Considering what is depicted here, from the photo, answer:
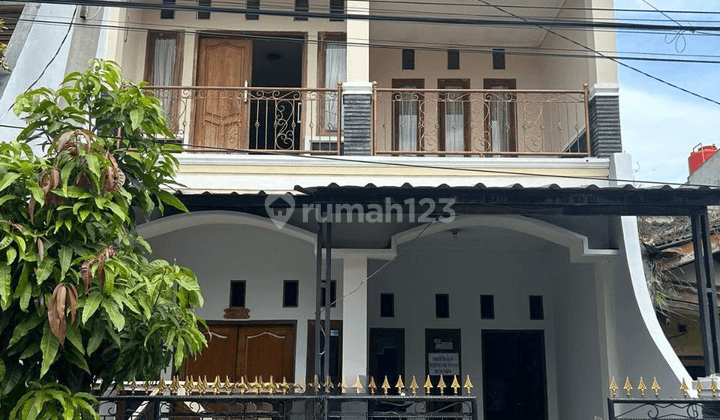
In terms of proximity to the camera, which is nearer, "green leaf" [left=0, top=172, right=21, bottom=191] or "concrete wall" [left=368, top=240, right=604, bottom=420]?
"green leaf" [left=0, top=172, right=21, bottom=191]

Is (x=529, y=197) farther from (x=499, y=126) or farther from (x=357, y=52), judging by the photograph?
(x=499, y=126)

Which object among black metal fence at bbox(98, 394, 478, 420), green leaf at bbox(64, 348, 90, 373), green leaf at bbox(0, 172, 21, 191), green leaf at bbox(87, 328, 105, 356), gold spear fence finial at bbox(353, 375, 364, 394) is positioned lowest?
black metal fence at bbox(98, 394, 478, 420)

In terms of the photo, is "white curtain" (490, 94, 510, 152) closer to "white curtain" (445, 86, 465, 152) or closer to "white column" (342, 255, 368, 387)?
"white curtain" (445, 86, 465, 152)

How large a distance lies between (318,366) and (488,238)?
3995mm

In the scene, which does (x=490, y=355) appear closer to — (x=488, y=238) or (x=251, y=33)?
(x=488, y=238)

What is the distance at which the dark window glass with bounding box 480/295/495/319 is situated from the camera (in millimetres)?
11727

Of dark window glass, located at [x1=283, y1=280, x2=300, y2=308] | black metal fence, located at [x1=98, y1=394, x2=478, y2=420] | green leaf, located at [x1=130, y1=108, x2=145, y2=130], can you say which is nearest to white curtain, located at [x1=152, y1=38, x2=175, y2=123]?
dark window glass, located at [x1=283, y1=280, x2=300, y2=308]

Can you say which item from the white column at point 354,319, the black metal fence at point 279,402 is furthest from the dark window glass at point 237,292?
the black metal fence at point 279,402

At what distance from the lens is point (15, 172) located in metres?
5.25

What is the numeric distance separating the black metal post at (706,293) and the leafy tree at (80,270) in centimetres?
511

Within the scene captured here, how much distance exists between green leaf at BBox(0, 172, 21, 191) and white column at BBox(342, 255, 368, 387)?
4.94 metres

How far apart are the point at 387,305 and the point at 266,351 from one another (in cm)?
205

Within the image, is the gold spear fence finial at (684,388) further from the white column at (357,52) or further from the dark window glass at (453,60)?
the dark window glass at (453,60)

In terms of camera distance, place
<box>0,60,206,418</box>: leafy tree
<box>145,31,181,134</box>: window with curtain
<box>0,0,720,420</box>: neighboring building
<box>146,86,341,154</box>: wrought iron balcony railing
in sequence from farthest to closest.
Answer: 1. <box>145,31,181,134</box>: window with curtain
2. <box>146,86,341,154</box>: wrought iron balcony railing
3. <box>0,0,720,420</box>: neighboring building
4. <box>0,60,206,418</box>: leafy tree
